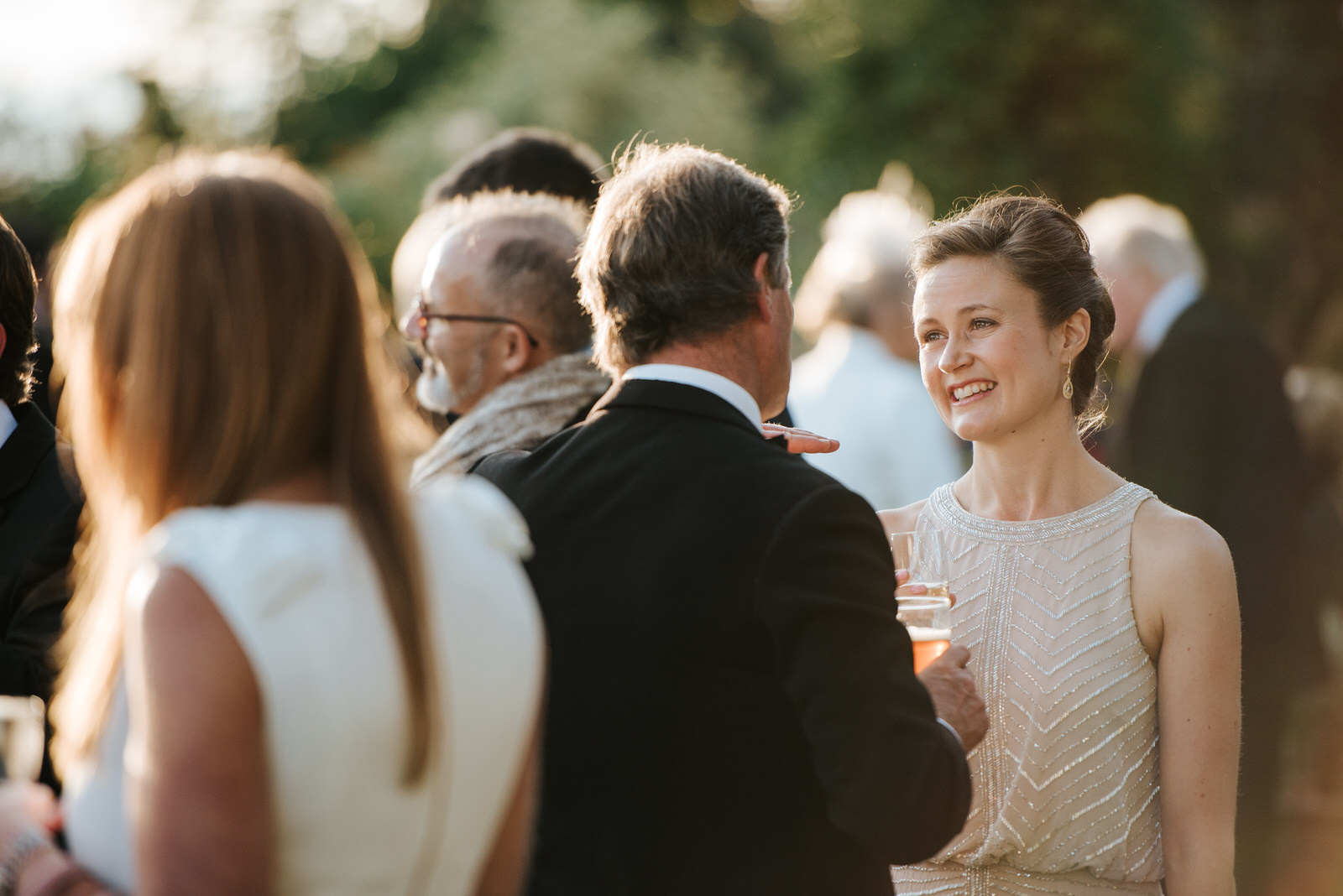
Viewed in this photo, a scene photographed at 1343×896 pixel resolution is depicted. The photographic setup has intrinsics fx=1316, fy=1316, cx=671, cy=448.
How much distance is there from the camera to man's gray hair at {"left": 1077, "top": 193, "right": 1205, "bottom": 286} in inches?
218

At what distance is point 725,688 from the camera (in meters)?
1.79

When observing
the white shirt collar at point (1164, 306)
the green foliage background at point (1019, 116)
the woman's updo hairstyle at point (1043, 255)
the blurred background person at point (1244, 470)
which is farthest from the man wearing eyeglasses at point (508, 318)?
the green foliage background at point (1019, 116)

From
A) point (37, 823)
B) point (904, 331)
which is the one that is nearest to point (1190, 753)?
point (37, 823)

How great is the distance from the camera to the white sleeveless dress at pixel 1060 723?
7.88 feet

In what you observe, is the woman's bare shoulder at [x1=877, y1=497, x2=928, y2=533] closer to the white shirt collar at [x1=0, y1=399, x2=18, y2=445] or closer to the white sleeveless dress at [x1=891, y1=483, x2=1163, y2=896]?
the white sleeveless dress at [x1=891, y1=483, x2=1163, y2=896]

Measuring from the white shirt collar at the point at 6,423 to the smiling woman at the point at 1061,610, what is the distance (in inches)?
68.7

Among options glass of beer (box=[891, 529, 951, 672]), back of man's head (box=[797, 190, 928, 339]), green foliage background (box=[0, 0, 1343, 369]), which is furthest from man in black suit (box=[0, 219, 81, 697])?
green foliage background (box=[0, 0, 1343, 369])

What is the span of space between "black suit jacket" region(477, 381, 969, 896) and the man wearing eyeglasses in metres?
0.96

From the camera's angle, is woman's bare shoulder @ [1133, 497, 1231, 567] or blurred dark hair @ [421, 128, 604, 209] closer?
woman's bare shoulder @ [1133, 497, 1231, 567]

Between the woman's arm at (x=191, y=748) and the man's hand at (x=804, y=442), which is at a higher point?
the woman's arm at (x=191, y=748)

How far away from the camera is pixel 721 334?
2.02 meters

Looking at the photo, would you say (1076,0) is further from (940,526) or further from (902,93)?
(940,526)

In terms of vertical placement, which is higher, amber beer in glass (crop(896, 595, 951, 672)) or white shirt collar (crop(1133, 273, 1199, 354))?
amber beer in glass (crop(896, 595, 951, 672))

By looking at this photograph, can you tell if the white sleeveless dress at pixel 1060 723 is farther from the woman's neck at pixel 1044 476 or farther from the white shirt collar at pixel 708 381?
the white shirt collar at pixel 708 381
